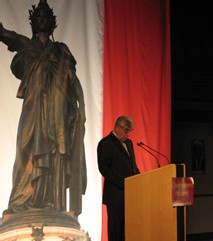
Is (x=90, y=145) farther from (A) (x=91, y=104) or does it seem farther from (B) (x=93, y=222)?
(B) (x=93, y=222)

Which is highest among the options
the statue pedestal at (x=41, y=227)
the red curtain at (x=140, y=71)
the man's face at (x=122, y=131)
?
the red curtain at (x=140, y=71)

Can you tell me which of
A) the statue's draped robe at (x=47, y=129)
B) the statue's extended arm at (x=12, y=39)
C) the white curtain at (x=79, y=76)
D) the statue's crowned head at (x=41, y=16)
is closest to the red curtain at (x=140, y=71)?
the white curtain at (x=79, y=76)

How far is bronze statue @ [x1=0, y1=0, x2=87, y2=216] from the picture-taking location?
4.33m

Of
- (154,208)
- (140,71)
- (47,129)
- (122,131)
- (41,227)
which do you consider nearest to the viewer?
(154,208)

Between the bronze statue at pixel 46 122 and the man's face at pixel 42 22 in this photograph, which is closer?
the bronze statue at pixel 46 122

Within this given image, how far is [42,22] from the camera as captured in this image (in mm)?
4539

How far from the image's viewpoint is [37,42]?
453 centimetres

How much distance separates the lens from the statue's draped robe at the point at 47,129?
433 cm

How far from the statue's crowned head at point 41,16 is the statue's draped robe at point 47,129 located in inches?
5.0

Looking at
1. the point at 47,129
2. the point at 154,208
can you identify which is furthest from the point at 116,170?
the point at 47,129

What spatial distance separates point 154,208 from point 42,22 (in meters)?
2.46

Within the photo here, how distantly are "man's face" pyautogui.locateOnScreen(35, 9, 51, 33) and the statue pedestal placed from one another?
5.84 feet

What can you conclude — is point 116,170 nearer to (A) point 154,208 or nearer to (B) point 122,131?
(B) point 122,131

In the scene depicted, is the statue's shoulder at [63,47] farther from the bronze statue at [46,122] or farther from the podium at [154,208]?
the podium at [154,208]
